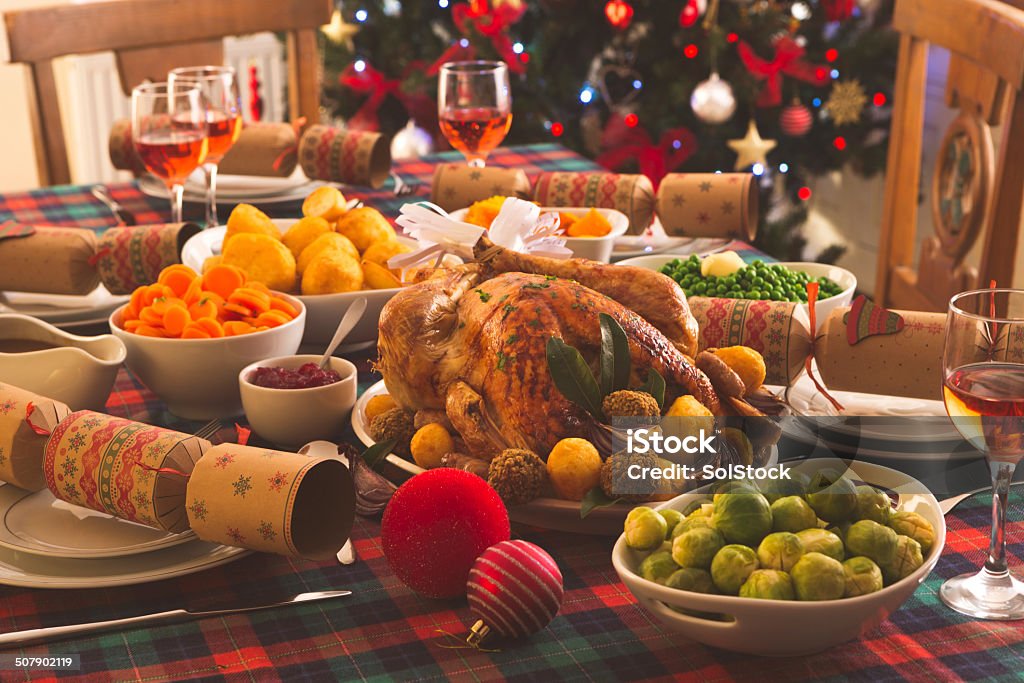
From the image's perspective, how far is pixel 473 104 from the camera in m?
1.94

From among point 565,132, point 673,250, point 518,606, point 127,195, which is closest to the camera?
point 518,606

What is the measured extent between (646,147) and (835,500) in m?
2.69

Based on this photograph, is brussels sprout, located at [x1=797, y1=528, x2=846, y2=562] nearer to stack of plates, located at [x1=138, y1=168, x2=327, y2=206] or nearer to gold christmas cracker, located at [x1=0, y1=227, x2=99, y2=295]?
gold christmas cracker, located at [x1=0, y1=227, x2=99, y2=295]

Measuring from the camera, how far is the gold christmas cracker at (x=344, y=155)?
6.82 feet

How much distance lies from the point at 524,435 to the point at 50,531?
0.42 meters

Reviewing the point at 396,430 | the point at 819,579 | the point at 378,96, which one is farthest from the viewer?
the point at 378,96

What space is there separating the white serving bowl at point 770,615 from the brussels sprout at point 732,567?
0.04 feet

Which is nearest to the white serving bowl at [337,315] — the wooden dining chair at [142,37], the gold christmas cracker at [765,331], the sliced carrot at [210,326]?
the sliced carrot at [210,326]

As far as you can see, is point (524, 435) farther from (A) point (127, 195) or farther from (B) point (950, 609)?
(A) point (127, 195)

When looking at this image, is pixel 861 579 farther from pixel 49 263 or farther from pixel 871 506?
pixel 49 263

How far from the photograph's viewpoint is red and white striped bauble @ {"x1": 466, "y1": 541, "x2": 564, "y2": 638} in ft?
2.77

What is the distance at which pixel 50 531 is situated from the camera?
3.28 ft

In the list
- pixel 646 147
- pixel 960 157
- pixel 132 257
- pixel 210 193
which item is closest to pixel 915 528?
pixel 132 257

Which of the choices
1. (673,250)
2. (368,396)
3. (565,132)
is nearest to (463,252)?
(368,396)
